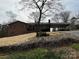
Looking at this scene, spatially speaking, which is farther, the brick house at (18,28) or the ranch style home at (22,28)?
the brick house at (18,28)

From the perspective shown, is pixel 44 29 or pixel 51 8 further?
pixel 44 29

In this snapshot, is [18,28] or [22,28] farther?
[22,28]

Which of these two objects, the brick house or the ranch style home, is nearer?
the ranch style home

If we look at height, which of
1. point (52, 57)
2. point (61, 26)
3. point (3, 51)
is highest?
point (52, 57)

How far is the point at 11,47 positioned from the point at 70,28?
98.6ft

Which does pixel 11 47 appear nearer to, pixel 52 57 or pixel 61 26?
pixel 52 57

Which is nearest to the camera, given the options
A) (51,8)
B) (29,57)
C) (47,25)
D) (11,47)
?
(29,57)

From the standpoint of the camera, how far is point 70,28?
174 ft

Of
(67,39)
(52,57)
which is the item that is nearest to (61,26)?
(67,39)

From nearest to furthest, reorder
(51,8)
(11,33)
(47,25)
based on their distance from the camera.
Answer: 1. (51,8)
2. (11,33)
3. (47,25)

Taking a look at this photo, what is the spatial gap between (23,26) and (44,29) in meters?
5.11

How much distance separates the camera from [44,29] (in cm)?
5553

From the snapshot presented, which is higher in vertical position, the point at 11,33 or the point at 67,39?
the point at 67,39

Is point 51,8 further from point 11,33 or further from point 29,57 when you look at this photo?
point 29,57
